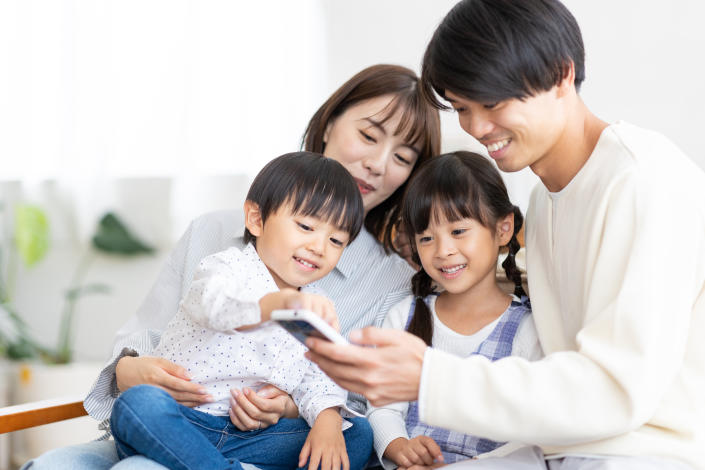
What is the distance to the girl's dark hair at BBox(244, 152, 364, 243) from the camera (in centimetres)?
151

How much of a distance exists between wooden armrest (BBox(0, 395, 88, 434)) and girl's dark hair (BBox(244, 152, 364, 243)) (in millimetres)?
604

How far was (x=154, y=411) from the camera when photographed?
1.24 meters

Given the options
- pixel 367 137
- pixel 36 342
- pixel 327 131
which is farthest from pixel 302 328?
pixel 36 342

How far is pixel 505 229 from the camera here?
5.44ft

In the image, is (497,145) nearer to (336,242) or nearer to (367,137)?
(336,242)

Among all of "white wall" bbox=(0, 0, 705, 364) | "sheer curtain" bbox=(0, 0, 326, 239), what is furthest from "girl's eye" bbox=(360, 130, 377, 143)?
"sheer curtain" bbox=(0, 0, 326, 239)

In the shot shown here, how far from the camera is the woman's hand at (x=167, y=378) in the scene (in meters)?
1.36

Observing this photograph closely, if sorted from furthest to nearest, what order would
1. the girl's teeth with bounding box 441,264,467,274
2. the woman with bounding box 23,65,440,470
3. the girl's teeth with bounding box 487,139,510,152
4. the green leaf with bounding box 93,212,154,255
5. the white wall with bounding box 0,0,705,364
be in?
the green leaf with bounding box 93,212,154,255
the white wall with bounding box 0,0,705,364
the woman with bounding box 23,65,440,470
the girl's teeth with bounding box 441,264,467,274
the girl's teeth with bounding box 487,139,510,152

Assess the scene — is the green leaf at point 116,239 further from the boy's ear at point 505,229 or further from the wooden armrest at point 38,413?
the boy's ear at point 505,229

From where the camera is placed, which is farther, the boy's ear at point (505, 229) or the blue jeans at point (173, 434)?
the boy's ear at point (505, 229)

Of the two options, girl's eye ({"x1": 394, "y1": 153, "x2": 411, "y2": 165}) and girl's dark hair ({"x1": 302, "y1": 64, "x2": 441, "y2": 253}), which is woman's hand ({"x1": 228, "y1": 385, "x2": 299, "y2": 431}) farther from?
girl's eye ({"x1": 394, "y1": 153, "x2": 411, "y2": 165})

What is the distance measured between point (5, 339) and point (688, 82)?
2874 millimetres

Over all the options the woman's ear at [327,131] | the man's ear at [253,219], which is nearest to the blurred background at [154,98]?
the woman's ear at [327,131]

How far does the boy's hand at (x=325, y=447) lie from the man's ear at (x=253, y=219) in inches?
16.8
